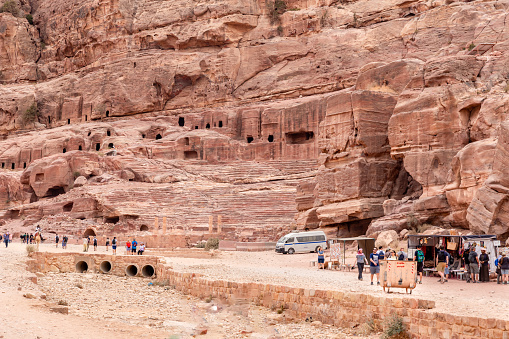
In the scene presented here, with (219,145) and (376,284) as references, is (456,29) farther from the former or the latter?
(376,284)

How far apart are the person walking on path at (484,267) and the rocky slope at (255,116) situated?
14.0ft

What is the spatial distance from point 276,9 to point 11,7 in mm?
49546

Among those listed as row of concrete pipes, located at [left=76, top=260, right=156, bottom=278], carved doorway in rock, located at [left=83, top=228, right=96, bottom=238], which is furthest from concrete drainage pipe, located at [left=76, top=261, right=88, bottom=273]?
carved doorway in rock, located at [left=83, top=228, right=96, bottom=238]

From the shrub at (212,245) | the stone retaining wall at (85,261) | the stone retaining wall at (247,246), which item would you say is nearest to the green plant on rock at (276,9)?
the stone retaining wall at (247,246)

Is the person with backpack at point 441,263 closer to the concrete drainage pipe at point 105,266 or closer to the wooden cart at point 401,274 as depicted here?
the wooden cart at point 401,274

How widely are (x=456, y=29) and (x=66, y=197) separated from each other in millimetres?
38451

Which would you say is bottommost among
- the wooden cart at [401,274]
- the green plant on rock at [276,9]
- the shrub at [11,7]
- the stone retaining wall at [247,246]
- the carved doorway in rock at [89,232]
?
the wooden cart at [401,274]

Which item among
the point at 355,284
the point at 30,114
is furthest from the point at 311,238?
the point at 30,114

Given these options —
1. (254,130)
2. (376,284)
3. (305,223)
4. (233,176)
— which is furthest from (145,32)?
(376,284)

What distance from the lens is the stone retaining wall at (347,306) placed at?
42.2ft

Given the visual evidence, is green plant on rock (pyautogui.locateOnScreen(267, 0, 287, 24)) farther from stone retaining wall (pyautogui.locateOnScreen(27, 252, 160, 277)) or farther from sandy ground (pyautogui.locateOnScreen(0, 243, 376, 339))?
sandy ground (pyautogui.locateOnScreen(0, 243, 376, 339))

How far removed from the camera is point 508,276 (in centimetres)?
2084

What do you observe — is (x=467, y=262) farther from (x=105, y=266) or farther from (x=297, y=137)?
(x=297, y=137)

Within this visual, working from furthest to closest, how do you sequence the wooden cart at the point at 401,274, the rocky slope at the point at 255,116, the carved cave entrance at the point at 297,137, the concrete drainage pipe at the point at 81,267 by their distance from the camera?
the carved cave entrance at the point at 297,137 → the concrete drainage pipe at the point at 81,267 → the rocky slope at the point at 255,116 → the wooden cart at the point at 401,274
